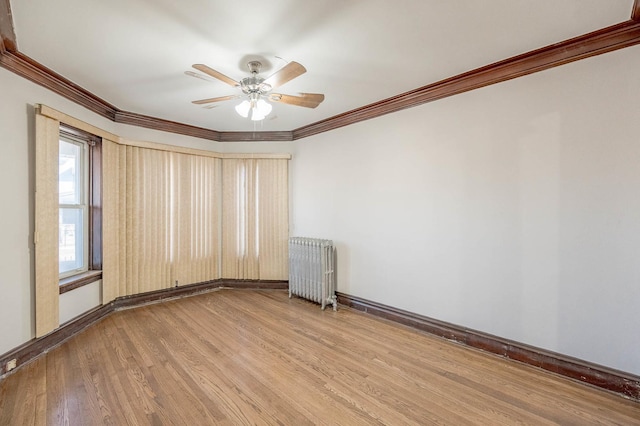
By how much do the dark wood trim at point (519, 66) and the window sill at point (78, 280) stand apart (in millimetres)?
3767

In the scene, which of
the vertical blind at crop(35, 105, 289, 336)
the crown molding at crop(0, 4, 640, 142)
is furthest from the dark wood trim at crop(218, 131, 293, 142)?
the crown molding at crop(0, 4, 640, 142)

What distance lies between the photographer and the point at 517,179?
102 inches

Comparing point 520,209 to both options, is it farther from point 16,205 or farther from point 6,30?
point 16,205

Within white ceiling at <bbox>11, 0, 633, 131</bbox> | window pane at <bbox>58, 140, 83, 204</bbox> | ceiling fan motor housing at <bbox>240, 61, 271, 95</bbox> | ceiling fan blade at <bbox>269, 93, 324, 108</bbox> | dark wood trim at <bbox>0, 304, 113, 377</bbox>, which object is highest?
white ceiling at <bbox>11, 0, 633, 131</bbox>

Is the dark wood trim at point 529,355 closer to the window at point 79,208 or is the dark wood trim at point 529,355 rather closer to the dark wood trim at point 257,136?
Answer: the dark wood trim at point 257,136

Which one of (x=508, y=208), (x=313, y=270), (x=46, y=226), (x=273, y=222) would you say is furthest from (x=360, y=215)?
(x=46, y=226)

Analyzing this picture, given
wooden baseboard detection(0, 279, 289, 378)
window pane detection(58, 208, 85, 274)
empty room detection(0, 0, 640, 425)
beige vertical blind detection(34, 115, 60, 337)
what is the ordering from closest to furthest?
1. empty room detection(0, 0, 640, 425)
2. wooden baseboard detection(0, 279, 289, 378)
3. beige vertical blind detection(34, 115, 60, 337)
4. window pane detection(58, 208, 85, 274)

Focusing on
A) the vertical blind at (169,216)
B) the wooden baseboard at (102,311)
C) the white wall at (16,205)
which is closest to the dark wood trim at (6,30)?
the white wall at (16,205)

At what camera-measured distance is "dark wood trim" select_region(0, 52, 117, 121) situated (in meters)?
2.41

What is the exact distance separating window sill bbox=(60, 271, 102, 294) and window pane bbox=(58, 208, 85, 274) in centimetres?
13

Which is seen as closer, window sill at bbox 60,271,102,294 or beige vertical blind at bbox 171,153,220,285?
window sill at bbox 60,271,102,294

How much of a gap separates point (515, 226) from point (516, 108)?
105cm

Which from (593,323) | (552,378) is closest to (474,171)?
(593,323)

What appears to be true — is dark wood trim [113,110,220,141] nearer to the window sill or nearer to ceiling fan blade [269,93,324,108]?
the window sill
